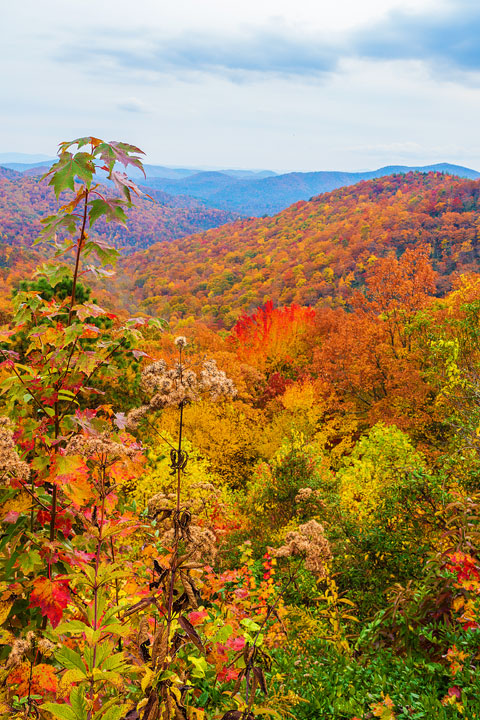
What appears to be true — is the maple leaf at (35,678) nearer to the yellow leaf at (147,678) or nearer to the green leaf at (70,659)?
the green leaf at (70,659)

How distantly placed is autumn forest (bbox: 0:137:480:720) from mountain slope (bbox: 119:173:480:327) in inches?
1665

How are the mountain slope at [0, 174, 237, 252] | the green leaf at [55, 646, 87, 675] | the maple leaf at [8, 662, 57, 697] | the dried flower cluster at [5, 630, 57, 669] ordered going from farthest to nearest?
1. the mountain slope at [0, 174, 237, 252]
2. the maple leaf at [8, 662, 57, 697]
3. the dried flower cluster at [5, 630, 57, 669]
4. the green leaf at [55, 646, 87, 675]

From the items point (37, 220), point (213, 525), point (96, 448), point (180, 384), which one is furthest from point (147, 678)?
point (37, 220)

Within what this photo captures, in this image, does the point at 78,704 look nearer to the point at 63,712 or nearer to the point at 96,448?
the point at 63,712

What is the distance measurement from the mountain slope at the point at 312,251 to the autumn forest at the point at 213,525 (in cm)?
4229

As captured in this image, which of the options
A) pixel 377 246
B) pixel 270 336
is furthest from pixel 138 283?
pixel 270 336

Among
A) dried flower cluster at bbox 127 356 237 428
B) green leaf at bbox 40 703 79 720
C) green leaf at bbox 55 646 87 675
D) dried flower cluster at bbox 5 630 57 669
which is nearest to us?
green leaf at bbox 40 703 79 720

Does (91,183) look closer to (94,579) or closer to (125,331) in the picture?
(125,331)

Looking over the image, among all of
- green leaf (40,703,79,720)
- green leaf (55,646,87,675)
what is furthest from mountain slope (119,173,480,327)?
green leaf (40,703,79,720)

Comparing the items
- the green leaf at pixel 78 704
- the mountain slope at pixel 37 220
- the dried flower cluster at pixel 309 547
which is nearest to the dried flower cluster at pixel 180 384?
the green leaf at pixel 78 704

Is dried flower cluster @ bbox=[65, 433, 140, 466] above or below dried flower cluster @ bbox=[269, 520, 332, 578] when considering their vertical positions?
above

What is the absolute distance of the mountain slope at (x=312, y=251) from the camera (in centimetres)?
6856

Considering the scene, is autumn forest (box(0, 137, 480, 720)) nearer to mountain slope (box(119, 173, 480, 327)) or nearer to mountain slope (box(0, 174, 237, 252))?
mountain slope (box(119, 173, 480, 327))

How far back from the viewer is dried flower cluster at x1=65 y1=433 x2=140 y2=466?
2.19m
